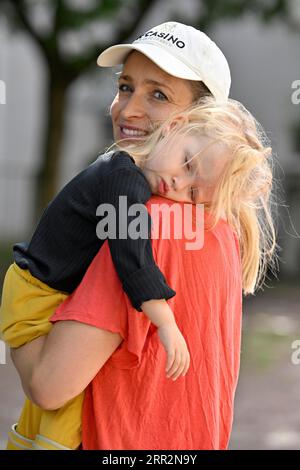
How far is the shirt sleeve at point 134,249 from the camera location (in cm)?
195

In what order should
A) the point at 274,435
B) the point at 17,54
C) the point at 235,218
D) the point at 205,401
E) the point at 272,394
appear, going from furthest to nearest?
the point at 17,54, the point at 272,394, the point at 274,435, the point at 235,218, the point at 205,401

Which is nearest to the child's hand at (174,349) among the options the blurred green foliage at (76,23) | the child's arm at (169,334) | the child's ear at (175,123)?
the child's arm at (169,334)

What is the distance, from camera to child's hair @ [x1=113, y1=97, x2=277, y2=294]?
Result: 2.11 m

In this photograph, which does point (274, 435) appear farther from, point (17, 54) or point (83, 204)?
point (17, 54)

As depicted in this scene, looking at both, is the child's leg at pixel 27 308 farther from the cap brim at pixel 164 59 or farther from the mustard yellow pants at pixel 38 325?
the cap brim at pixel 164 59

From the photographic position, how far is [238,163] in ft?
6.91

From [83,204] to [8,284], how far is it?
273 mm

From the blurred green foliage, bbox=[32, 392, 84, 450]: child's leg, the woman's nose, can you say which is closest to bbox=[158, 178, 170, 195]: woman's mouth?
the woman's nose

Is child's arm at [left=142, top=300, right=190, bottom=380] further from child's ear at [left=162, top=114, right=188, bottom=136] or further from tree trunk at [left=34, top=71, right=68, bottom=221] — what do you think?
tree trunk at [left=34, top=71, right=68, bottom=221]

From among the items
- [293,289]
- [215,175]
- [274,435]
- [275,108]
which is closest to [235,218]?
[215,175]

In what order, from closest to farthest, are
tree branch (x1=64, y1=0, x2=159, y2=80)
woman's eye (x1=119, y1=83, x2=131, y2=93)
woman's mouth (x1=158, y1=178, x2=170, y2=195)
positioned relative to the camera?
woman's mouth (x1=158, y1=178, x2=170, y2=195) → woman's eye (x1=119, y1=83, x2=131, y2=93) → tree branch (x1=64, y1=0, x2=159, y2=80)

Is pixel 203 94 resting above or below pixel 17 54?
below

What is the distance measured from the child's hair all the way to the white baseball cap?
0.21ft

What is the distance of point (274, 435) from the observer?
5.37m
